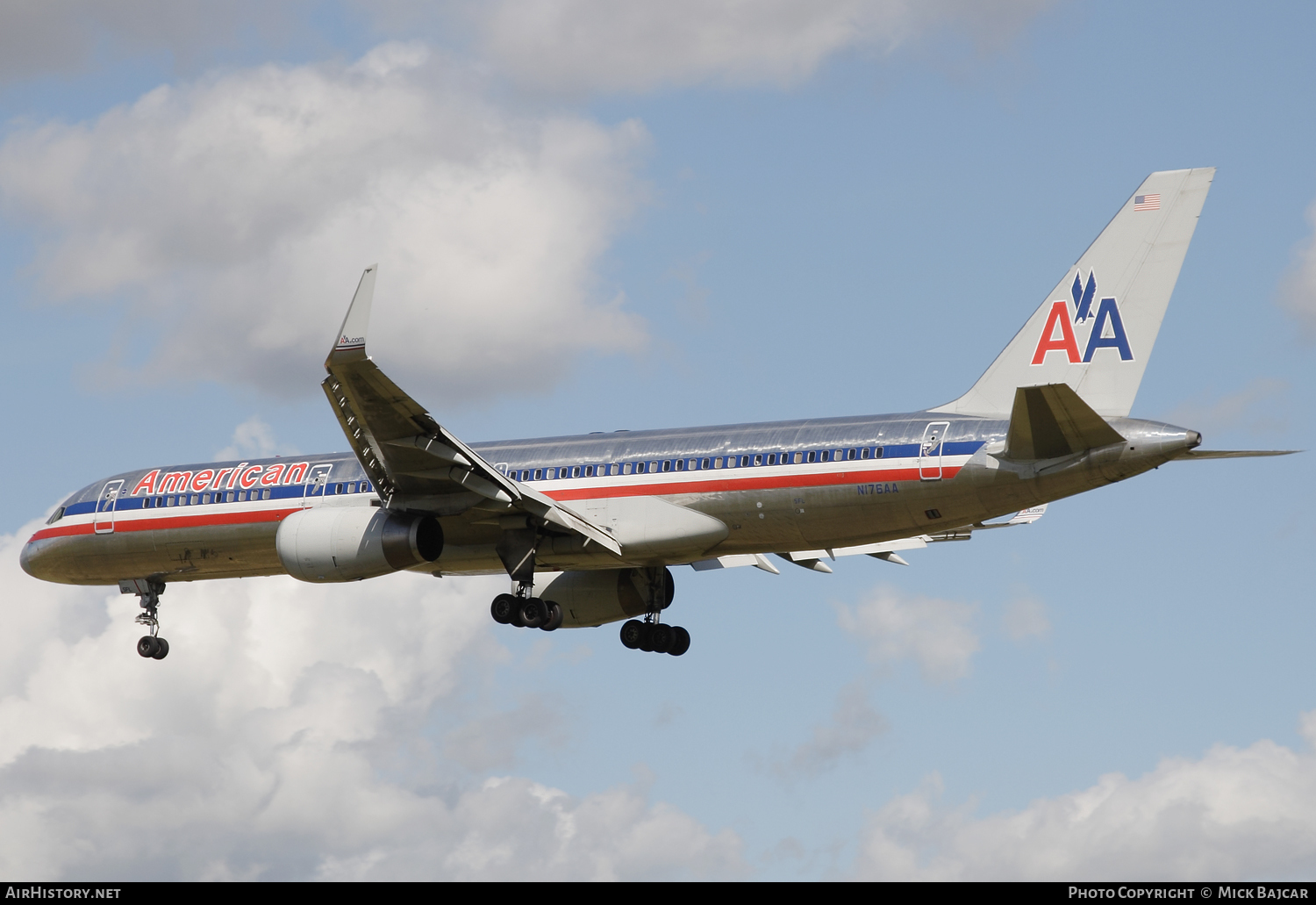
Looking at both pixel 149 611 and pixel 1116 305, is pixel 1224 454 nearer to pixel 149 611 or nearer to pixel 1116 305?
pixel 1116 305

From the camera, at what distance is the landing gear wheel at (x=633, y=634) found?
38.7 meters

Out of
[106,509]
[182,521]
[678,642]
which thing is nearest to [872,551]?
[678,642]

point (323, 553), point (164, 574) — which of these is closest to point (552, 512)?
point (323, 553)

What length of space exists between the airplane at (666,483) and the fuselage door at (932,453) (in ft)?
0.12

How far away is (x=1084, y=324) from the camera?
31016 mm

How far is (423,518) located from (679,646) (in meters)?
7.82

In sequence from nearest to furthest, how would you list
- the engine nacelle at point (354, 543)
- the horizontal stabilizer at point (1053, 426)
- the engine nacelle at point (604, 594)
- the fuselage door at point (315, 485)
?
the horizontal stabilizer at point (1053, 426), the engine nacelle at point (354, 543), the fuselage door at point (315, 485), the engine nacelle at point (604, 594)

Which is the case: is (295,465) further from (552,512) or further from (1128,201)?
(1128,201)

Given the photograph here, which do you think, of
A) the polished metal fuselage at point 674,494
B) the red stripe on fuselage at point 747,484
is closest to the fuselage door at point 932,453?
the polished metal fuselage at point 674,494

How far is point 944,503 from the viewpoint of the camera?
30438mm

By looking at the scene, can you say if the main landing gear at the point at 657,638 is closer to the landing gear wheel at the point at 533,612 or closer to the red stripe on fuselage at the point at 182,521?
the landing gear wheel at the point at 533,612

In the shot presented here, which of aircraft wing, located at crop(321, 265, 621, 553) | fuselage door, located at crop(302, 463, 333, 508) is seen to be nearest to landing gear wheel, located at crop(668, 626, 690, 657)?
aircraft wing, located at crop(321, 265, 621, 553)

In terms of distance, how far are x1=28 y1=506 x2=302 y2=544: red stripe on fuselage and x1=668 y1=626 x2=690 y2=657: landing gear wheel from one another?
8.98 m

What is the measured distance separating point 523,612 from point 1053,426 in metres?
11.8
